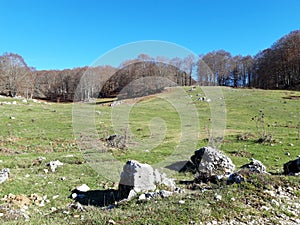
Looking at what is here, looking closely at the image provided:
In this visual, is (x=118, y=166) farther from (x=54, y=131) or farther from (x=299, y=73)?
(x=299, y=73)

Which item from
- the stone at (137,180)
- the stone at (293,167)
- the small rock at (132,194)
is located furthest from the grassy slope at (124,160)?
the stone at (293,167)

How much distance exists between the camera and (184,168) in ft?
46.2

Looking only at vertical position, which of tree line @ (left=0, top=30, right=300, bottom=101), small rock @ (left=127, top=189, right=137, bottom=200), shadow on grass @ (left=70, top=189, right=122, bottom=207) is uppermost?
tree line @ (left=0, top=30, right=300, bottom=101)

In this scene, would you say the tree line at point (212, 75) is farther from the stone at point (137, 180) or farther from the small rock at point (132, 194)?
the small rock at point (132, 194)

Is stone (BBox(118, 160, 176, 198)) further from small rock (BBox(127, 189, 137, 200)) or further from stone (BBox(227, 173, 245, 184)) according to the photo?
stone (BBox(227, 173, 245, 184))

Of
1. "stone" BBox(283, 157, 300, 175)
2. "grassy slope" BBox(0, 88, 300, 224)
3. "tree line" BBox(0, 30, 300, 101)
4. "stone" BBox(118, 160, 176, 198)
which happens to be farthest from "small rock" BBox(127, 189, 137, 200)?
"tree line" BBox(0, 30, 300, 101)

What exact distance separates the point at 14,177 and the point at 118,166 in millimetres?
5216

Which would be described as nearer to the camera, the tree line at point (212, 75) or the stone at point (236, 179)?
the stone at point (236, 179)

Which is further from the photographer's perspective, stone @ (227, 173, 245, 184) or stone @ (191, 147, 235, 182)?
stone @ (191, 147, 235, 182)

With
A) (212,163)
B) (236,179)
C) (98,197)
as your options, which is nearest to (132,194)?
(98,197)

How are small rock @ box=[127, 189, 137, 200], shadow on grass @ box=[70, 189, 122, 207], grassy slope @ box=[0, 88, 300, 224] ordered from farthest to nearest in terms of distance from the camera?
shadow on grass @ box=[70, 189, 122, 207]
small rock @ box=[127, 189, 137, 200]
grassy slope @ box=[0, 88, 300, 224]

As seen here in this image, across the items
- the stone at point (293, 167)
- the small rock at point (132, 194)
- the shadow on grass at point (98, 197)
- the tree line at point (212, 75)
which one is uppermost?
the tree line at point (212, 75)

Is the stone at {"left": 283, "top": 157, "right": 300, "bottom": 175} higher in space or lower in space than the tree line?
lower

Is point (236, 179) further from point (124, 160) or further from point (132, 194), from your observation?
point (124, 160)
